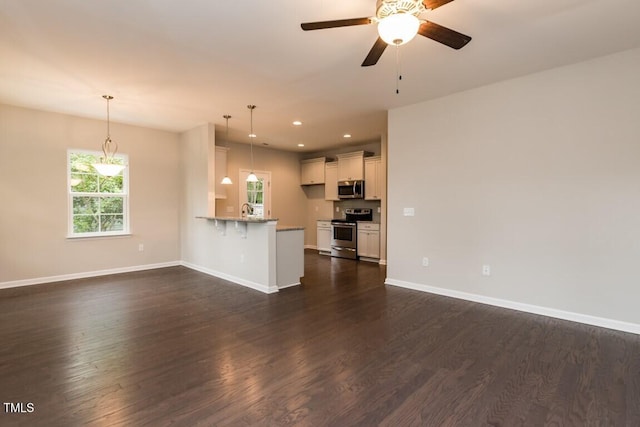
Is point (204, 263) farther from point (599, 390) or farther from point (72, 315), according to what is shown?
point (599, 390)

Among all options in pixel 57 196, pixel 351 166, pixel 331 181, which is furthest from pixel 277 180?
pixel 57 196

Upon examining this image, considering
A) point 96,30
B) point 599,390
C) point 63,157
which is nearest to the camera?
point 599,390

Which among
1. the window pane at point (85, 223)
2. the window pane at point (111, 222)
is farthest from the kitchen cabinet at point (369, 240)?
the window pane at point (85, 223)

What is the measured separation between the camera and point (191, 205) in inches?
245

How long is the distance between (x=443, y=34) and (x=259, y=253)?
11.7 feet

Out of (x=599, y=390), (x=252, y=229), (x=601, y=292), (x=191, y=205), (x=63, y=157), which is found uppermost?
(x=63, y=157)

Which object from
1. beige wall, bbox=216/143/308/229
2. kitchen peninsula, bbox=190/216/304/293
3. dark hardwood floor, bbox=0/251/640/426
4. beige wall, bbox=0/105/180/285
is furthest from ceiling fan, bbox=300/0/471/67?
beige wall, bbox=216/143/308/229

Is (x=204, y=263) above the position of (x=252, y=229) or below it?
below

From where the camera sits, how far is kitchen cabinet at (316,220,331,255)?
319 inches

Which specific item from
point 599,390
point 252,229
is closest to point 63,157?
point 252,229

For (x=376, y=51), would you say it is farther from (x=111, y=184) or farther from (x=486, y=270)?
(x=111, y=184)

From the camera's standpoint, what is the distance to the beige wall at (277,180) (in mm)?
7441

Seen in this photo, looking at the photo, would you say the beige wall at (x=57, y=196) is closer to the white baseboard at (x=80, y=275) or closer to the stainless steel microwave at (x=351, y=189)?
the white baseboard at (x=80, y=275)

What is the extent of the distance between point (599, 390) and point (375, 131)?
17.1 ft
